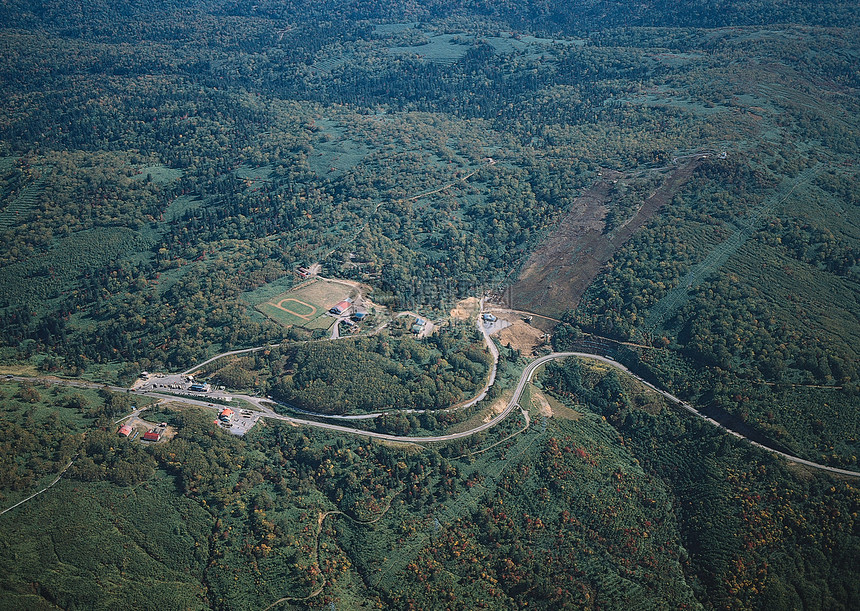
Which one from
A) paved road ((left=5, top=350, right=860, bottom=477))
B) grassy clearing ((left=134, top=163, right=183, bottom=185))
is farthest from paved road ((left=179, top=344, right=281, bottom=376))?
grassy clearing ((left=134, top=163, right=183, bottom=185))

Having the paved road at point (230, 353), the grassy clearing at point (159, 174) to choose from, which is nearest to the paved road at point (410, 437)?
the paved road at point (230, 353)

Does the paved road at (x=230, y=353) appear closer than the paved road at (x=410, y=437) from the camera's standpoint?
No

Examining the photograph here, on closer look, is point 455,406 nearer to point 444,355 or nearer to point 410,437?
point 410,437

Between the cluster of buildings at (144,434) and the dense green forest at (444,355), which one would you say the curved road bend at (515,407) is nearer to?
the dense green forest at (444,355)

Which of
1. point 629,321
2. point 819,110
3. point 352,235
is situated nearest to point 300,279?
point 352,235

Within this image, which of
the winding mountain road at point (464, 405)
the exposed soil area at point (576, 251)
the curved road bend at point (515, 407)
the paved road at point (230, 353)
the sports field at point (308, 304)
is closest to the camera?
the curved road bend at point (515, 407)
